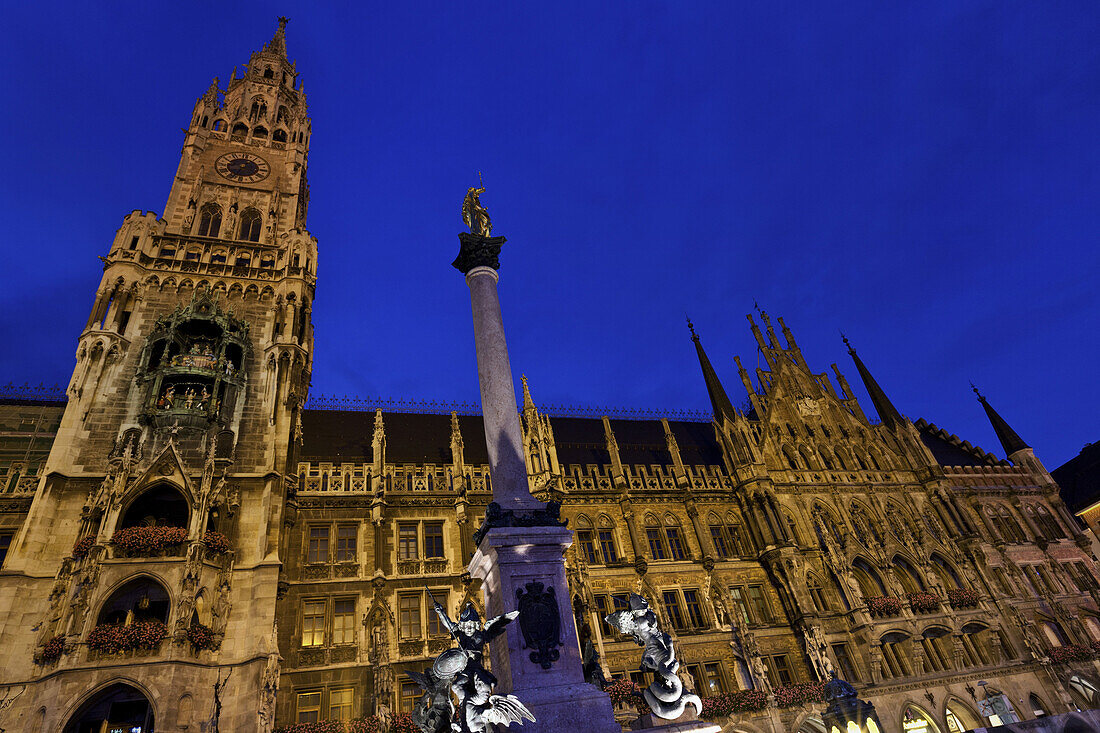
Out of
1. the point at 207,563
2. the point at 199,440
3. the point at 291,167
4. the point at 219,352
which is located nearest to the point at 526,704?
the point at 207,563

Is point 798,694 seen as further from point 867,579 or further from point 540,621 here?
point 540,621

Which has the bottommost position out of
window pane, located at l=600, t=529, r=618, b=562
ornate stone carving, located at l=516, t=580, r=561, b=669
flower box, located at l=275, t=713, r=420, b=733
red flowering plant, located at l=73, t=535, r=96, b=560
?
ornate stone carving, located at l=516, t=580, r=561, b=669

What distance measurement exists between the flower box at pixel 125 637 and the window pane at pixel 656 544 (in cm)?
2103

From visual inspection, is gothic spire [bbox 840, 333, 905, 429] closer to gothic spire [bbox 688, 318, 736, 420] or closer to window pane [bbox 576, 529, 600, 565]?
gothic spire [bbox 688, 318, 736, 420]

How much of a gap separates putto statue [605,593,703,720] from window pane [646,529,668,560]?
19628 mm

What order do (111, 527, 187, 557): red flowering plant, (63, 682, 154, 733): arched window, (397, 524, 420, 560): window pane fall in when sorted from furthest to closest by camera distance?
(397, 524, 420, 560): window pane < (111, 527, 187, 557): red flowering plant < (63, 682, 154, 733): arched window

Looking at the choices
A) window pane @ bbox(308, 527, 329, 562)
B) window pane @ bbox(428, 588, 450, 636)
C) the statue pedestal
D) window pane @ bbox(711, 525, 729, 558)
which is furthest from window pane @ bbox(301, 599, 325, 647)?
window pane @ bbox(711, 525, 729, 558)

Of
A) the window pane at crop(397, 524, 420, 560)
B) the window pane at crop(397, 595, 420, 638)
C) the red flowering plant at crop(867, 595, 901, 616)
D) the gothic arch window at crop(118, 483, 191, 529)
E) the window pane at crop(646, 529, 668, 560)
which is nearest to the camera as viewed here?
the gothic arch window at crop(118, 483, 191, 529)

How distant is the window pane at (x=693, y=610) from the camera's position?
29.1m

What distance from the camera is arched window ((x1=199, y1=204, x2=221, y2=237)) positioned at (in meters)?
33.9

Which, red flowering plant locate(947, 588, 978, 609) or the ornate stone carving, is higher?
red flowering plant locate(947, 588, 978, 609)

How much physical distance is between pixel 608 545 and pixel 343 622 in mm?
13078

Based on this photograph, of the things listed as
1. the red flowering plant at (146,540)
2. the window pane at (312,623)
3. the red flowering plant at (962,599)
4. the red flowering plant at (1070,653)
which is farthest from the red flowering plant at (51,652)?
the red flowering plant at (1070,653)

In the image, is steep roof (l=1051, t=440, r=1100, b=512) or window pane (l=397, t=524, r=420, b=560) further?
steep roof (l=1051, t=440, r=1100, b=512)
